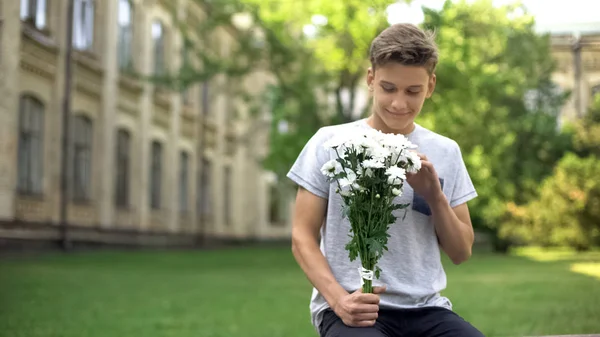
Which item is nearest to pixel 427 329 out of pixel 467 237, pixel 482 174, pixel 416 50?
pixel 467 237

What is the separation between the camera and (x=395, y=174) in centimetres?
257

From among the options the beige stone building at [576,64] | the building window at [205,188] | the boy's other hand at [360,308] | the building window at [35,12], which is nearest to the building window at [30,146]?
the building window at [35,12]

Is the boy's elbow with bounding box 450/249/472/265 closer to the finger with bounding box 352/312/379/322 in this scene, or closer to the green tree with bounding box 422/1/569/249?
the finger with bounding box 352/312/379/322

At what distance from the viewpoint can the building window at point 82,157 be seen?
2670cm

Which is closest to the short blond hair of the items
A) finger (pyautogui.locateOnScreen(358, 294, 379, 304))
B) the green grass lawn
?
finger (pyautogui.locateOnScreen(358, 294, 379, 304))

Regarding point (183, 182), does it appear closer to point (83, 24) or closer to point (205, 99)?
point (205, 99)

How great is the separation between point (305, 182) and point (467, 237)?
1.97 feet

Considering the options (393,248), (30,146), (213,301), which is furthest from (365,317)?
(30,146)

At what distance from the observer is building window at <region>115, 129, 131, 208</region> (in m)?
30.2

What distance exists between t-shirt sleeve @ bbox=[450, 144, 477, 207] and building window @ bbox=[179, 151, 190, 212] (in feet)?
113

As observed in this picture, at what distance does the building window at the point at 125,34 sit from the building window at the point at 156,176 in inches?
169

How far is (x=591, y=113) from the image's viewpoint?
102 ft

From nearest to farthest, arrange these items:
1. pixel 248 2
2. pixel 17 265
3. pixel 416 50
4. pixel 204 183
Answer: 1. pixel 416 50
2. pixel 17 265
3. pixel 248 2
4. pixel 204 183

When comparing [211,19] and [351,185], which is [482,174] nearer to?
[211,19]
